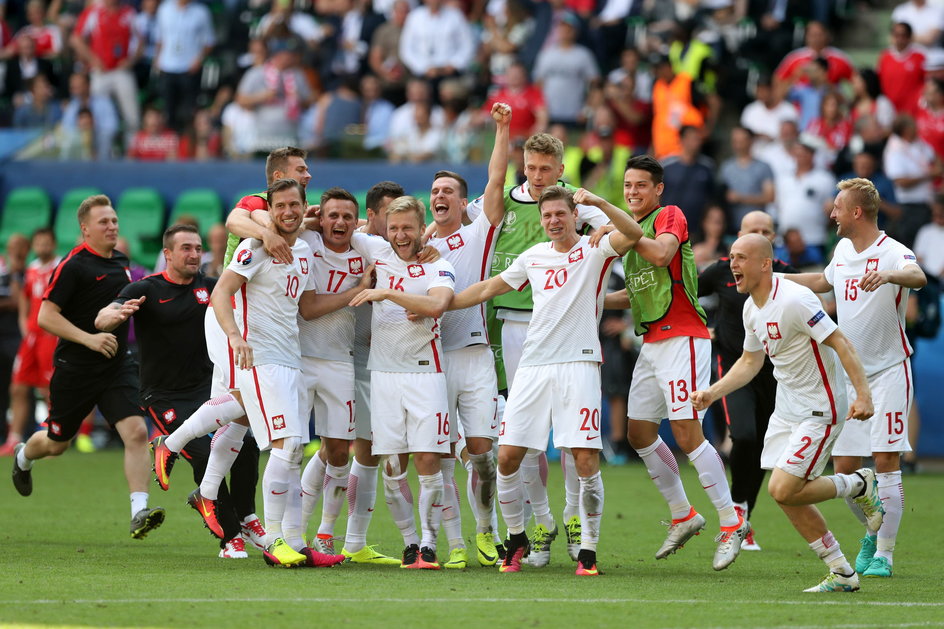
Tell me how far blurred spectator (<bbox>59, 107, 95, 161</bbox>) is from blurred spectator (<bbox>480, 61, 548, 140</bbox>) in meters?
5.98

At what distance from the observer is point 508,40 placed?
20734mm

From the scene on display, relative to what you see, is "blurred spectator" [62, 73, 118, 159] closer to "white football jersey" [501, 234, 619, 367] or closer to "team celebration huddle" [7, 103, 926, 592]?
"team celebration huddle" [7, 103, 926, 592]

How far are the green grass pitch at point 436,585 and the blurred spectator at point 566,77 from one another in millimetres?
8569

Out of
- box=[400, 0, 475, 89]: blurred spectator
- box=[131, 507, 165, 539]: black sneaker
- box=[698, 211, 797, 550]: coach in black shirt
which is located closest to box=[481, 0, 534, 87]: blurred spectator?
box=[400, 0, 475, 89]: blurred spectator

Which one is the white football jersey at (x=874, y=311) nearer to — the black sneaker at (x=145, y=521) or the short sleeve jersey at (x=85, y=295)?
the black sneaker at (x=145, y=521)

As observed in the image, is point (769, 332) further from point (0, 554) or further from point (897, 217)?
point (897, 217)

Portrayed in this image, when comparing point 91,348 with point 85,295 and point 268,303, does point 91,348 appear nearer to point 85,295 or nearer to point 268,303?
point 85,295

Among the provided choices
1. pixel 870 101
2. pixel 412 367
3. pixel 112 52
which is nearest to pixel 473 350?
pixel 412 367

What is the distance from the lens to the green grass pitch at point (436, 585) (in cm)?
697

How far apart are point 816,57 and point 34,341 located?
1067 cm

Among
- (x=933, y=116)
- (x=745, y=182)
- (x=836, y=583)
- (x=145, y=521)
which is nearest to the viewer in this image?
(x=836, y=583)

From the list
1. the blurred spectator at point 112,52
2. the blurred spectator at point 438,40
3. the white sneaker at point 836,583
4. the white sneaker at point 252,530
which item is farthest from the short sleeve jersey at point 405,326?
the blurred spectator at point 112,52

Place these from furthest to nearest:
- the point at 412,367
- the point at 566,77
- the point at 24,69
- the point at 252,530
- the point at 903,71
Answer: the point at 24,69 < the point at 566,77 < the point at 903,71 < the point at 252,530 < the point at 412,367

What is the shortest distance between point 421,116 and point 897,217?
651cm
